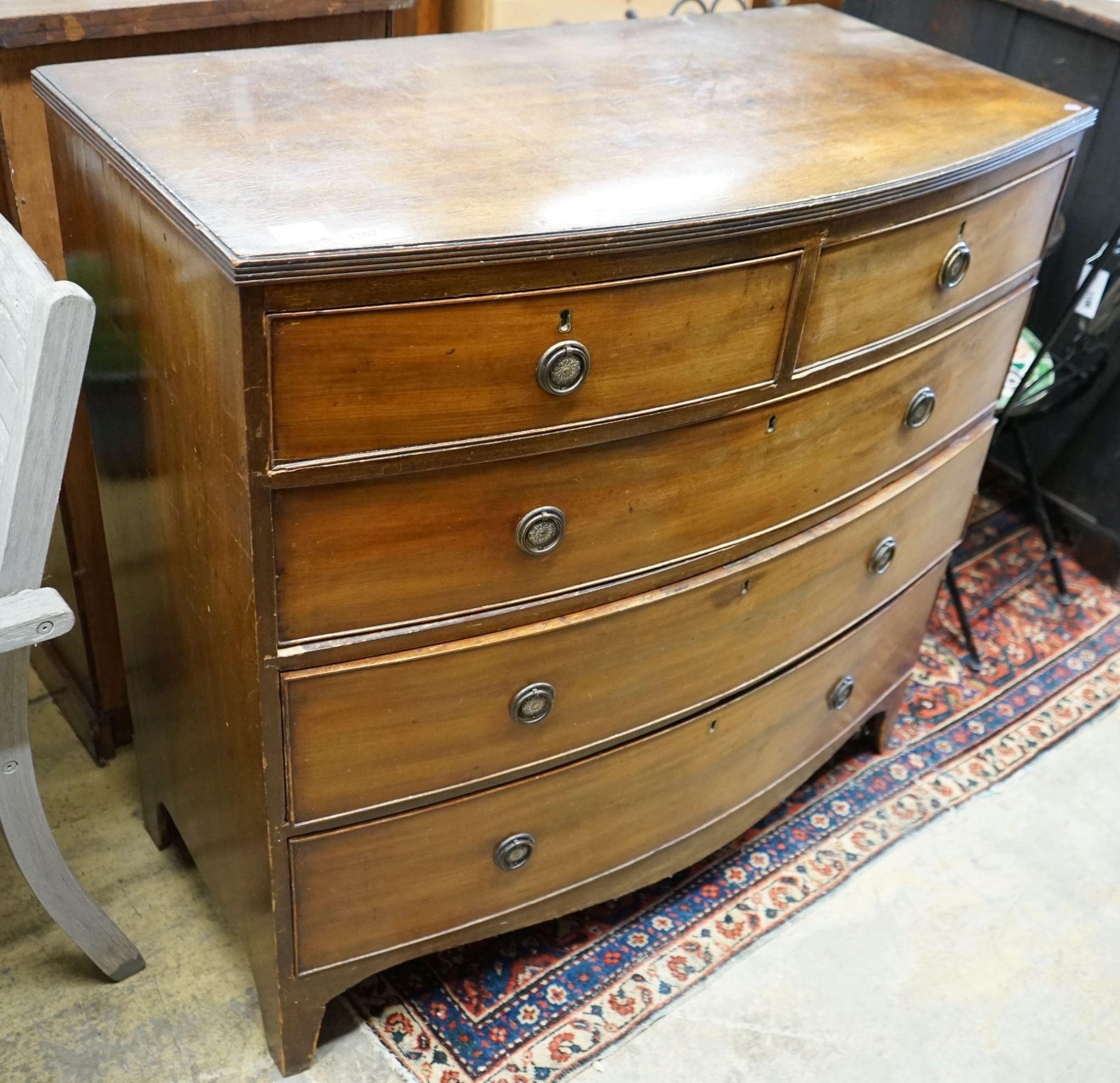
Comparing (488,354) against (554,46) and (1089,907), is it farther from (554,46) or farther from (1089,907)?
(1089,907)

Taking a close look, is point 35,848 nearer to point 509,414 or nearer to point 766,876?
point 509,414

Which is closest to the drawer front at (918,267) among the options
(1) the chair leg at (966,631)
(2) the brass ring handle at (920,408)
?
(2) the brass ring handle at (920,408)

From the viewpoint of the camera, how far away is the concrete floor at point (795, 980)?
1.66 m

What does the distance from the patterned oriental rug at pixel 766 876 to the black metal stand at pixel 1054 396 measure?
30mm

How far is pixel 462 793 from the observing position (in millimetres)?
1468

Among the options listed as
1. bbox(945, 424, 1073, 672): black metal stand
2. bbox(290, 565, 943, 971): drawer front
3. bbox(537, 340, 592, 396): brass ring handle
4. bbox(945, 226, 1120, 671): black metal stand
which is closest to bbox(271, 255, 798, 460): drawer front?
bbox(537, 340, 592, 396): brass ring handle

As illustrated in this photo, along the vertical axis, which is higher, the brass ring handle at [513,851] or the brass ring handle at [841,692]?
the brass ring handle at [513,851]

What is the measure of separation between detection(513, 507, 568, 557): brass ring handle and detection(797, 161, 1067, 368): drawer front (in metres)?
0.34

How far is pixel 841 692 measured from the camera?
6.27ft

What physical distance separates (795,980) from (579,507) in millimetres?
908

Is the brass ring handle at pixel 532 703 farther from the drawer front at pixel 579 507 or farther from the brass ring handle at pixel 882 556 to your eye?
the brass ring handle at pixel 882 556

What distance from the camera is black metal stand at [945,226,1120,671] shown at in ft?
7.47

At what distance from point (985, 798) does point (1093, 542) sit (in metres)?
0.84

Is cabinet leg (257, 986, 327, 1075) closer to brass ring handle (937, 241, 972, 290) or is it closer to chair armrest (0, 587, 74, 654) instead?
chair armrest (0, 587, 74, 654)
